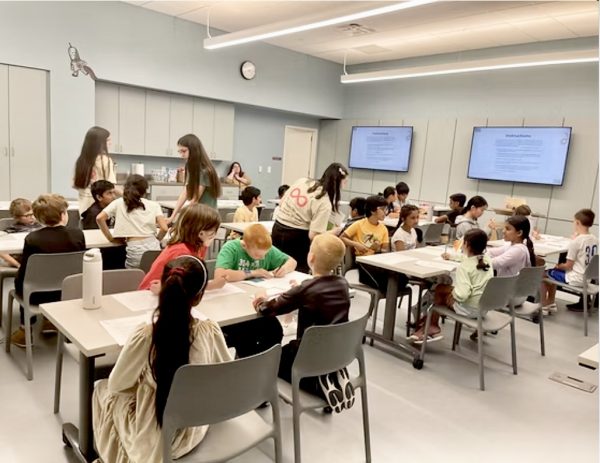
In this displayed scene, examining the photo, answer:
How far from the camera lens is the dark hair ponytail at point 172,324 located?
1.40 m

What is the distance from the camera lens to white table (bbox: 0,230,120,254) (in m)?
2.92

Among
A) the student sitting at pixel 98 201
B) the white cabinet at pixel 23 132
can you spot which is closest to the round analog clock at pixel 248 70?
the white cabinet at pixel 23 132

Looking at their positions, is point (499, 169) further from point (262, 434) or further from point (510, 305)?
point (262, 434)

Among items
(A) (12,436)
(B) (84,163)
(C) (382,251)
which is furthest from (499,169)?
(A) (12,436)

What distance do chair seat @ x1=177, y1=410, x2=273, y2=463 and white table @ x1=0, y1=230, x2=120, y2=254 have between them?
2.04m

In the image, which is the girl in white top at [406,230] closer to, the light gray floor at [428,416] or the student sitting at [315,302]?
the light gray floor at [428,416]

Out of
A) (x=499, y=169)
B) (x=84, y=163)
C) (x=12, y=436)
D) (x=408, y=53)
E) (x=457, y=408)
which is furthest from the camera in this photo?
(x=408, y=53)

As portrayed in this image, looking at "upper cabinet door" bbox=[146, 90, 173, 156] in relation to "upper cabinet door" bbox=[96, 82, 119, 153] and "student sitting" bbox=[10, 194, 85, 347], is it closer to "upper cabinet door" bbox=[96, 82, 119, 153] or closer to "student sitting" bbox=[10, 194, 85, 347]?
"upper cabinet door" bbox=[96, 82, 119, 153]

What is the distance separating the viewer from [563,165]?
6.74 metres

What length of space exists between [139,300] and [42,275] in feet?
2.96

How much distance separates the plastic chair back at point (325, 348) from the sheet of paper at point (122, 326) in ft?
2.03

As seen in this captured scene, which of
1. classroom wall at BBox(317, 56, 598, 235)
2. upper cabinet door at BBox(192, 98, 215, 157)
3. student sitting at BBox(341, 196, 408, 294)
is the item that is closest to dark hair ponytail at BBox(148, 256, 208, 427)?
student sitting at BBox(341, 196, 408, 294)

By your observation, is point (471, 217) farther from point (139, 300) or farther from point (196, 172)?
point (139, 300)

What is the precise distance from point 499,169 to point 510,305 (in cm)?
465
